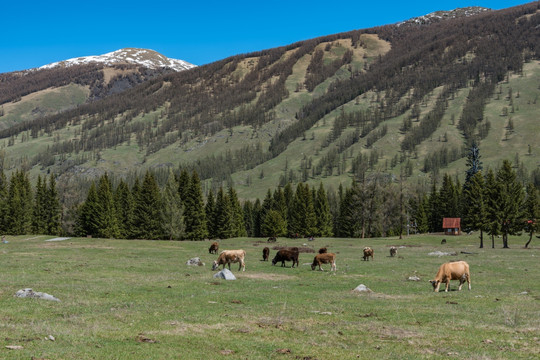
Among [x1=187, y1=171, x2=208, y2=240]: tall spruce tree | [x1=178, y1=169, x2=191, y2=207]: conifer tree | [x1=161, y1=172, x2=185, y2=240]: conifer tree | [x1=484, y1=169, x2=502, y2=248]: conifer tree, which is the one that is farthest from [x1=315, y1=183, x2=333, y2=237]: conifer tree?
[x1=484, y1=169, x2=502, y2=248]: conifer tree

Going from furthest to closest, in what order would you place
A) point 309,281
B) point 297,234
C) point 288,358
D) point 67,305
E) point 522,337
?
point 297,234
point 309,281
point 67,305
point 522,337
point 288,358

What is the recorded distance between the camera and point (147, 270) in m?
37.3

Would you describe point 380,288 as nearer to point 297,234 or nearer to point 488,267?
point 488,267

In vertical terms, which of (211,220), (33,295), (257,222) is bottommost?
(257,222)

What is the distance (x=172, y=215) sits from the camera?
9962 centimetres

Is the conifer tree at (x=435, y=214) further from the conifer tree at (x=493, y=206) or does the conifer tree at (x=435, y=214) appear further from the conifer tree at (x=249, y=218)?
the conifer tree at (x=493, y=206)

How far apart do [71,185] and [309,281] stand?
436ft

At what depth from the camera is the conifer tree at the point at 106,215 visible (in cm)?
10375

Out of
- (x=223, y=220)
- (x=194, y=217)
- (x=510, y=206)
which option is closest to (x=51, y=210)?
(x=194, y=217)

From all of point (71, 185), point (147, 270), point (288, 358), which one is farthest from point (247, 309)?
point (71, 185)

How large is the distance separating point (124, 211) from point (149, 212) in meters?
13.2

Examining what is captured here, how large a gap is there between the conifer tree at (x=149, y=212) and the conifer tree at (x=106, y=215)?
269 inches

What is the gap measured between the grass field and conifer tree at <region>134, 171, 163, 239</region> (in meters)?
69.4

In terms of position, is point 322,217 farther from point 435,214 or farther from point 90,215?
point 90,215
